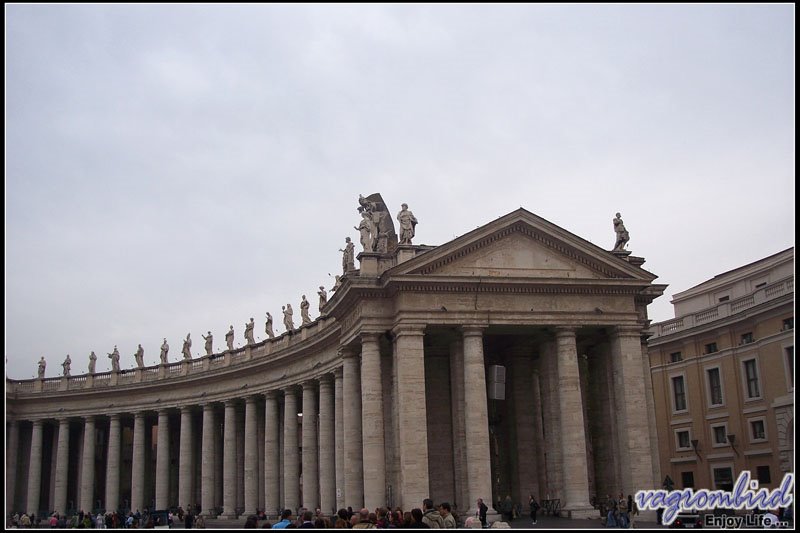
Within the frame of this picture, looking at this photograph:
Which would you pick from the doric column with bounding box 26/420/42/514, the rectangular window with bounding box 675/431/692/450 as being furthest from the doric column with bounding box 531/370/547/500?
the doric column with bounding box 26/420/42/514

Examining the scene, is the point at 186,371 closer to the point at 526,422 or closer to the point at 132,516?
the point at 132,516

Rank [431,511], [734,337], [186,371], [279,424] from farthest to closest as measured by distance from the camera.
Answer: [186,371] < [279,424] < [734,337] < [431,511]

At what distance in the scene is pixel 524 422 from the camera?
53625 millimetres

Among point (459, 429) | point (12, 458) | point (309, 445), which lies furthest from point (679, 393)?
point (12, 458)

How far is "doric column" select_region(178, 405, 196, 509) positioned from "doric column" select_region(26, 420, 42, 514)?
1563 cm

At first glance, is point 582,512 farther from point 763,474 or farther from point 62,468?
point 62,468

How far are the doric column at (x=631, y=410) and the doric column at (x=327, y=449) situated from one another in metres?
19.9

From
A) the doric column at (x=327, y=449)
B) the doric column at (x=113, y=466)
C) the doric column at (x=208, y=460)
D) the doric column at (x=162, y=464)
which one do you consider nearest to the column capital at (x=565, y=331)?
the doric column at (x=327, y=449)

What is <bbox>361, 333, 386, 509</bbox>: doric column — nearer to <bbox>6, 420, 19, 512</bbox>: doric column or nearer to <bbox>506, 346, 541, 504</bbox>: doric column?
<bbox>506, 346, 541, 504</bbox>: doric column

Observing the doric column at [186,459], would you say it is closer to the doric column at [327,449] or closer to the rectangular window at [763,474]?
the doric column at [327,449]

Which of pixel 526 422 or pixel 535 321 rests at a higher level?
pixel 535 321

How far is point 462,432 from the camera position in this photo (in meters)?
46.9

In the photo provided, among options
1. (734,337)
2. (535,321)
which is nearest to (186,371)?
(535,321)

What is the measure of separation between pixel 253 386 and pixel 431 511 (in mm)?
46698
